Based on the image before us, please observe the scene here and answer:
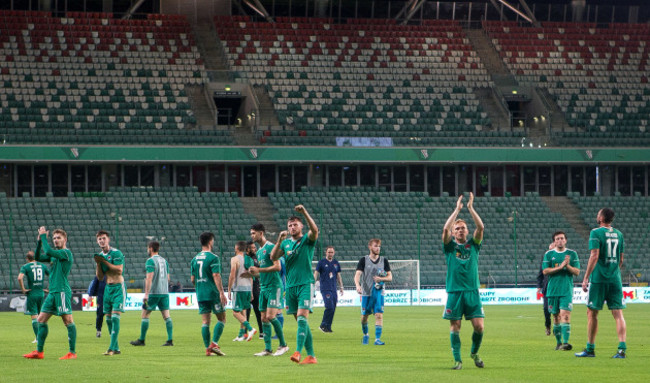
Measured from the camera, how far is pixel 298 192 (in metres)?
49.8

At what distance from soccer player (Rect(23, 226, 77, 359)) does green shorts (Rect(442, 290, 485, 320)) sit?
5972mm

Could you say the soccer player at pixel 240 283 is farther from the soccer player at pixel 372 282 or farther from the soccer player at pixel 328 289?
the soccer player at pixel 328 289

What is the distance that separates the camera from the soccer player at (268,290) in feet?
54.1

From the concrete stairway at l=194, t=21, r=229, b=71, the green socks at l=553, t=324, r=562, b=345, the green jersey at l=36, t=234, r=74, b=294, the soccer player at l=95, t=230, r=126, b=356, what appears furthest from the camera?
the concrete stairway at l=194, t=21, r=229, b=71

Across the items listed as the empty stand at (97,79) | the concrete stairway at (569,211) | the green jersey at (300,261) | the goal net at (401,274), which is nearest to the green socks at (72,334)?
the green jersey at (300,261)

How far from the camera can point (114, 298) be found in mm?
17938

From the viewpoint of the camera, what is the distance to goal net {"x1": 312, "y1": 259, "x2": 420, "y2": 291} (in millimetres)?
40594

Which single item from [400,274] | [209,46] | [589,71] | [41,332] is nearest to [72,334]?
[41,332]

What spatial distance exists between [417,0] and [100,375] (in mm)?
51919

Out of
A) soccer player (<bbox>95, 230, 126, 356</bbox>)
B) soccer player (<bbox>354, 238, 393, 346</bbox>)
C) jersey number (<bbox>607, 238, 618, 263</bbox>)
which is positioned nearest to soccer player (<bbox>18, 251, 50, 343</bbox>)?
soccer player (<bbox>95, 230, 126, 356</bbox>)

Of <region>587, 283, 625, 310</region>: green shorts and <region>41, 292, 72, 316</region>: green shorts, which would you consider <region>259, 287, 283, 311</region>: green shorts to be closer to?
<region>41, 292, 72, 316</region>: green shorts

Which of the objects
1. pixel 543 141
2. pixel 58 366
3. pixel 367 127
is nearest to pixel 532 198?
pixel 543 141

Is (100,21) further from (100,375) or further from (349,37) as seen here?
(100,375)

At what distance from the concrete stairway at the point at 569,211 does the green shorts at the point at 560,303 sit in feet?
101
